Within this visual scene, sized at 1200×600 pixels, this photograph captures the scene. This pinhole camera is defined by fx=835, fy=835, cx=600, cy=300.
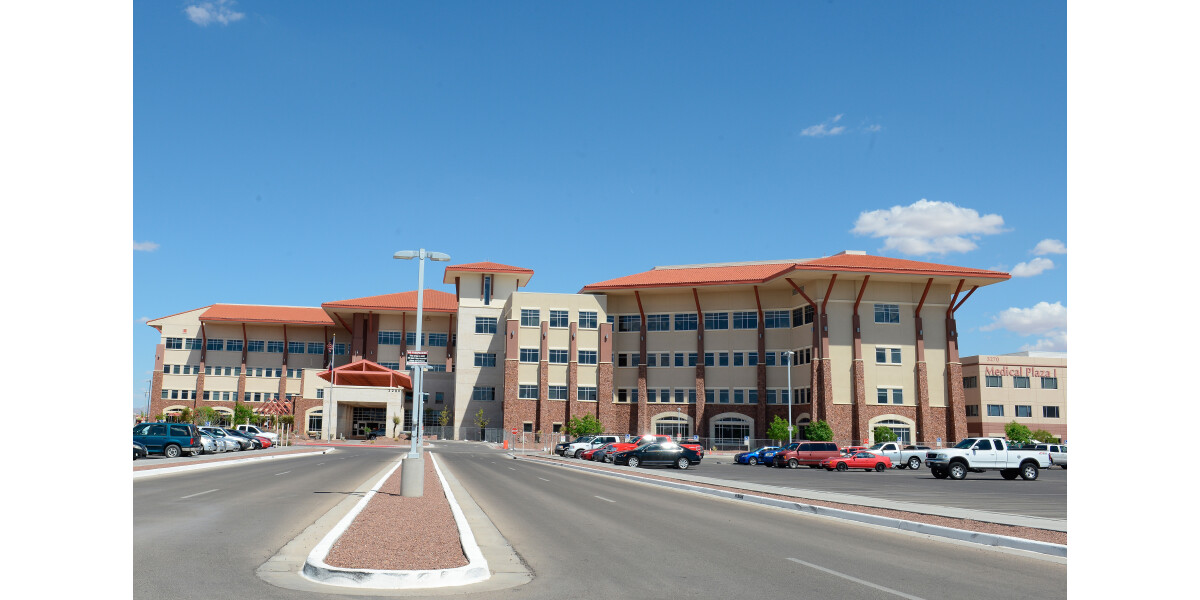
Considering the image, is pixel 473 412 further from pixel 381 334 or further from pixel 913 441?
pixel 913 441

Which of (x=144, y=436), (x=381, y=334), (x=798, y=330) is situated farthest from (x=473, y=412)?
(x=144, y=436)

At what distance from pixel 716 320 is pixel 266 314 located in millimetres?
57406

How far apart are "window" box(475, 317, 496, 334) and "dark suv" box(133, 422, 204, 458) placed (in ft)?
177

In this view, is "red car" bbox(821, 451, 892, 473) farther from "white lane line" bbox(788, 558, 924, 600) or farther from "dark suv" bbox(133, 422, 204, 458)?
"white lane line" bbox(788, 558, 924, 600)

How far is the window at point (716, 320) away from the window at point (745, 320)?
79cm

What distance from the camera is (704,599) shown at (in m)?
8.23

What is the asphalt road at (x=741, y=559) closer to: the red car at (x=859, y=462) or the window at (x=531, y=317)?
the red car at (x=859, y=462)

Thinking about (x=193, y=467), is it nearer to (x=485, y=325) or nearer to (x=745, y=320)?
(x=745, y=320)

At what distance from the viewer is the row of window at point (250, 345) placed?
104 metres

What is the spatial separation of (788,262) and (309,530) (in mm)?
79119

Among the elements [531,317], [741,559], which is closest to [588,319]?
[531,317]

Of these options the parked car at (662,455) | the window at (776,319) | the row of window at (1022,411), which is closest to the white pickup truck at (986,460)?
the parked car at (662,455)

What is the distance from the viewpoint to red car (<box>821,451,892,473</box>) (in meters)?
46.4

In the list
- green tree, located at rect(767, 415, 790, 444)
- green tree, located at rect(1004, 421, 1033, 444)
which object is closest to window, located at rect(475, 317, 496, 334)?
green tree, located at rect(767, 415, 790, 444)
